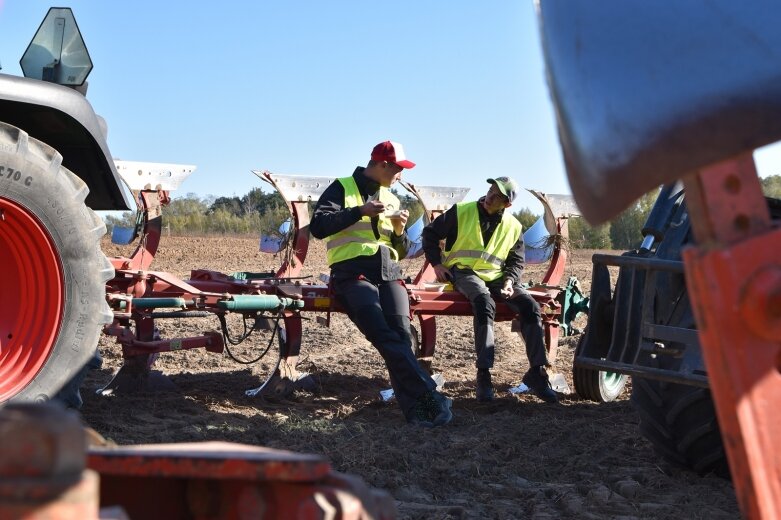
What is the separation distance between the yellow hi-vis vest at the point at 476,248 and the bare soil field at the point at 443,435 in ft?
2.88

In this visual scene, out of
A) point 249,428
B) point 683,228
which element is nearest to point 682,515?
point 683,228

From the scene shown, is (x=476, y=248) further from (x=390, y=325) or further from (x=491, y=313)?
(x=390, y=325)

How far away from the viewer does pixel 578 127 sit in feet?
4.31

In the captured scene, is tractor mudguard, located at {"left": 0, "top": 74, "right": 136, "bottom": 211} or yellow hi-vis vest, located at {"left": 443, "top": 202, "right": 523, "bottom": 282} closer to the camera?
tractor mudguard, located at {"left": 0, "top": 74, "right": 136, "bottom": 211}

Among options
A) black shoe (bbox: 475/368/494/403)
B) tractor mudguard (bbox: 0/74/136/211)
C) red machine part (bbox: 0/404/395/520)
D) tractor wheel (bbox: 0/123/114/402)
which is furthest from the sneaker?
red machine part (bbox: 0/404/395/520)

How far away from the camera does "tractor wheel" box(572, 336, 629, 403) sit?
18.5ft

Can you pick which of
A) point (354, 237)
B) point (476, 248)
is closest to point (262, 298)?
point (354, 237)

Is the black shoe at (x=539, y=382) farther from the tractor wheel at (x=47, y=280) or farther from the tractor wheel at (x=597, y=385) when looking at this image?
the tractor wheel at (x=47, y=280)

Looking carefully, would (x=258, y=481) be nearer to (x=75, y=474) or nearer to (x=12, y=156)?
(x=75, y=474)

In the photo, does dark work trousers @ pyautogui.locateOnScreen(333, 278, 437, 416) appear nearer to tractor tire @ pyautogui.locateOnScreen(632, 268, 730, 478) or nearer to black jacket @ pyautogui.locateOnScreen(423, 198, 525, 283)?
black jacket @ pyautogui.locateOnScreen(423, 198, 525, 283)

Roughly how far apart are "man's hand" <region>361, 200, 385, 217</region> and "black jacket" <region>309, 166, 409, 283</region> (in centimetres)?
5

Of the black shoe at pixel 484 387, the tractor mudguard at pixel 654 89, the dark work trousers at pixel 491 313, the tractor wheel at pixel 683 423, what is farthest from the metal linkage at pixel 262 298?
the tractor mudguard at pixel 654 89

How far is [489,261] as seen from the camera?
23.1 ft

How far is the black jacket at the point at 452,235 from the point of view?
711 cm
